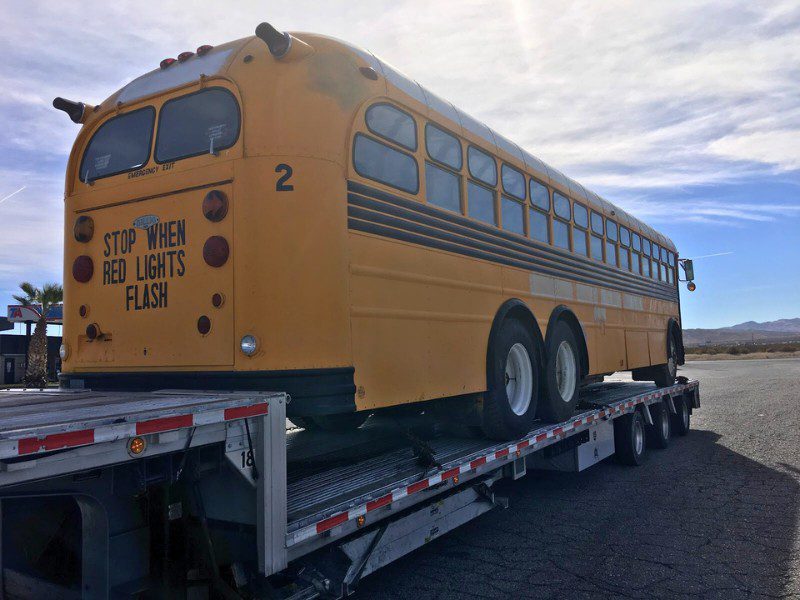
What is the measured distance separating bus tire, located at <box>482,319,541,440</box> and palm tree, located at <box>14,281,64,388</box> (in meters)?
16.8

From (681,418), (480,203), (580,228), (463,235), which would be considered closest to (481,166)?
(480,203)

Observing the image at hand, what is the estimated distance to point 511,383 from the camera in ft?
19.7

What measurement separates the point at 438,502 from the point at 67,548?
226 centimetres

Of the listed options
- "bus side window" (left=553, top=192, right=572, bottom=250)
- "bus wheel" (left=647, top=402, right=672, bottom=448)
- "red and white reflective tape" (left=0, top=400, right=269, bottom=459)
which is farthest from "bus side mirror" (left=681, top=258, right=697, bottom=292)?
"red and white reflective tape" (left=0, top=400, right=269, bottom=459)

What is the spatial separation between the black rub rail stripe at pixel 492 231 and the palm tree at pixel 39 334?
1631 centimetres

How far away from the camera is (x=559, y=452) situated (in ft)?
21.5

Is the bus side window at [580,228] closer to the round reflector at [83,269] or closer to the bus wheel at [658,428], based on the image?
the bus wheel at [658,428]

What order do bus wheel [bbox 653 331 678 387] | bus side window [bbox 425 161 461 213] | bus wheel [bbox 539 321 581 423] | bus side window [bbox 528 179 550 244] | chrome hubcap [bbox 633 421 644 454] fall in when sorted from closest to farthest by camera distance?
bus side window [bbox 425 161 461 213] < bus wheel [bbox 539 321 581 423] < bus side window [bbox 528 179 550 244] < chrome hubcap [bbox 633 421 644 454] < bus wheel [bbox 653 331 678 387]

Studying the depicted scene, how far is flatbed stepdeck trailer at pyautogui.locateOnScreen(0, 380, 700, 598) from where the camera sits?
2.34 m

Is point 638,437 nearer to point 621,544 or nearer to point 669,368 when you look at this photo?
point 669,368

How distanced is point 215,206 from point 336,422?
256cm

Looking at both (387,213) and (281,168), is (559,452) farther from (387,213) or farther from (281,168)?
(281,168)

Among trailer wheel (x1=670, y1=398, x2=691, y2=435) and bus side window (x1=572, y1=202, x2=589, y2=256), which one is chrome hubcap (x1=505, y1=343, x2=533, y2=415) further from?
trailer wheel (x1=670, y1=398, x2=691, y2=435)

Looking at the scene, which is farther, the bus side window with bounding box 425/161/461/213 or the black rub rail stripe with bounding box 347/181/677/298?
the bus side window with bounding box 425/161/461/213
